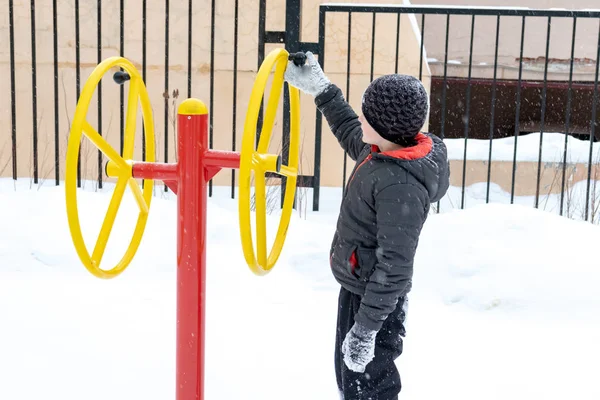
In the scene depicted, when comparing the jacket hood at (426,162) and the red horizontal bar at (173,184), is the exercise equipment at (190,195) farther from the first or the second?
the jacket hood at (426,162)

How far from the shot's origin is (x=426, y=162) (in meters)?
1.92

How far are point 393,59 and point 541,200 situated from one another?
1.78 metres

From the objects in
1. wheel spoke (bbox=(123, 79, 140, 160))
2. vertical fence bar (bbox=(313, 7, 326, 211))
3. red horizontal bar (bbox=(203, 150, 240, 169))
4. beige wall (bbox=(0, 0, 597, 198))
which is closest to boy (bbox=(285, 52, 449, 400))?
red horizontal bar (bbox=(203, 150, 240, 169))

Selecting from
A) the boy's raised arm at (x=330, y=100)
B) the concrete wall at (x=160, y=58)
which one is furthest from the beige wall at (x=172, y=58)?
the boy's raised arm at (x=330, y=100)

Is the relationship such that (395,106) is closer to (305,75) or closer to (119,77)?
(305,75)

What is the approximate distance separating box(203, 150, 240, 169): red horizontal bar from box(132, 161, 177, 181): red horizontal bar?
0.31ft

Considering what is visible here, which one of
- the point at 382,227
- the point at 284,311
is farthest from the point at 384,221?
the point at 284,311

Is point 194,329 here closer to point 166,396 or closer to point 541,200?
point 166,396

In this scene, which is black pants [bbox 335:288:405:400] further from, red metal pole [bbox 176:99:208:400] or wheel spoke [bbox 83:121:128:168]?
wheel spoke [bbox 83:121:128:168]

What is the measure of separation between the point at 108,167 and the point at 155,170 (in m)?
0.14

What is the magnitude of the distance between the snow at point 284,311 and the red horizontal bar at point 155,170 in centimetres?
79

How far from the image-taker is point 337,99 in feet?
7.42

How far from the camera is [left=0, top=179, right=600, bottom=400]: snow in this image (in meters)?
2.50

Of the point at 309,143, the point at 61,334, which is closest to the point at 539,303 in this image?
the point at 61,334
